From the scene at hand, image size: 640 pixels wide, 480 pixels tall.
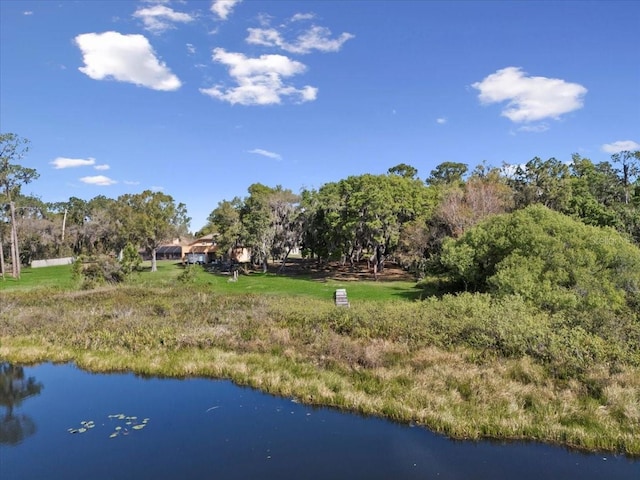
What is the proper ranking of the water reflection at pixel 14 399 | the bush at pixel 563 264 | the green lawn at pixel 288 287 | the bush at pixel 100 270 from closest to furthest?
the water reflection at pixel 14 399 → the bush at pixel 563 264 → the green lawn at pixel 288 287 → the bush at pixel 100 270

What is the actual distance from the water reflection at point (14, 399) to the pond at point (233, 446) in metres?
0.05

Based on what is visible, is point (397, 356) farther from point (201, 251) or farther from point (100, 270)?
point (201, 251)

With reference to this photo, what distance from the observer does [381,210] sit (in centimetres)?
4662

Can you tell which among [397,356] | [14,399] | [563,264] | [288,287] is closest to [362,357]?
[397,356]

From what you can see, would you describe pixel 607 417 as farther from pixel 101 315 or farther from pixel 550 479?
pixel 101 315

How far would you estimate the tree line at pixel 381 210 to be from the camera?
142 feet

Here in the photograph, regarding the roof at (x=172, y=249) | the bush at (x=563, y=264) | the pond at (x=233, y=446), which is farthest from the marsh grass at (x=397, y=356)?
the roof at (x=172, y=249)

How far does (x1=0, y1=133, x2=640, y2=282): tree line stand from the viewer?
4331cm

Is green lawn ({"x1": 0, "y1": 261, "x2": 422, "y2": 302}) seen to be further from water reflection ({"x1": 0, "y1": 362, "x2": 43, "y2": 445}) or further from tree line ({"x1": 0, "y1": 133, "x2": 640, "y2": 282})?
water reflection ({"x1": 0, "y1": 362, "x2": 43, "y2": 445})

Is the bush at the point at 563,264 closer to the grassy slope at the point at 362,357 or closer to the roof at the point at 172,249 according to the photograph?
the grassy slope at the point at 362,357

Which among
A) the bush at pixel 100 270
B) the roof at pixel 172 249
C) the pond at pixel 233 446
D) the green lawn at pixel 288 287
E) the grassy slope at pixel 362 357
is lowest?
the pond at pixel 233 446

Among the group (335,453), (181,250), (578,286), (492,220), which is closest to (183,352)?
(335,453)

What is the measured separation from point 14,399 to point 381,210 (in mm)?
36200

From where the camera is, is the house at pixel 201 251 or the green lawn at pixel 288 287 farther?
the house at pixel 201 251
